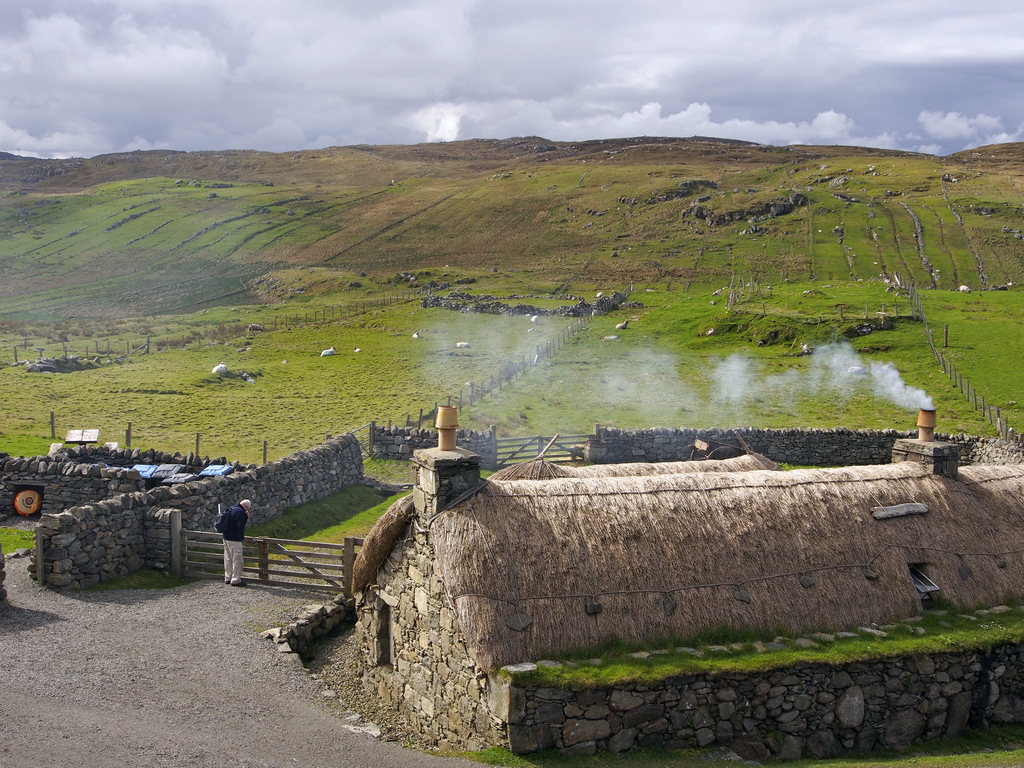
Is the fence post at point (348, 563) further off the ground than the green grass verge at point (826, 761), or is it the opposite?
the fence post at point (348, 563)

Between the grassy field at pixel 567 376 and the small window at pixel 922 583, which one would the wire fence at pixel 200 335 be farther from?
the small window at pixel 922 583

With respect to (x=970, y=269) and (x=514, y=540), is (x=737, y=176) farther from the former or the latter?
(x=514, y=540)

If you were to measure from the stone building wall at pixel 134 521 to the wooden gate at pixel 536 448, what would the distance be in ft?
31.1

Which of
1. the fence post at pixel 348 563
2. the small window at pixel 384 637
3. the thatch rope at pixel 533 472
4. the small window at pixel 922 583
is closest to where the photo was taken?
the small window at pixel 922 583

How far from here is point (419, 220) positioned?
144750mm

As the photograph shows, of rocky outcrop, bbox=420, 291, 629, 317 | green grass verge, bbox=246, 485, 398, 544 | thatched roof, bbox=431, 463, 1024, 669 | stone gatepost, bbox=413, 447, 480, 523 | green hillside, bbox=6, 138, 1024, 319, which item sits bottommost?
green grass verge, bbox=246, 485, 398, 544

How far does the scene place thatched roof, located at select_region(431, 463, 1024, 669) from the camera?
1195 centimetres

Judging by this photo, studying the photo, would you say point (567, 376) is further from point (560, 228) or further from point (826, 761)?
point (560, 228)

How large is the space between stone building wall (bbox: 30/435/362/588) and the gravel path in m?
0.75

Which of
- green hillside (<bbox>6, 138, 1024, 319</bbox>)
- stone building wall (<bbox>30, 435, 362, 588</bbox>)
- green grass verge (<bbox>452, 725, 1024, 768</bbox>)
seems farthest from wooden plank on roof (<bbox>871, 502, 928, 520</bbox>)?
green hillside (<bbox>6, 138, 1024, 319</bbox>)

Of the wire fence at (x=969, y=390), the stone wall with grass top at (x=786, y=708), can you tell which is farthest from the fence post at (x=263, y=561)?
the wire fence at (x=969, y=390)

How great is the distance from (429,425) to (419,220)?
115 metres

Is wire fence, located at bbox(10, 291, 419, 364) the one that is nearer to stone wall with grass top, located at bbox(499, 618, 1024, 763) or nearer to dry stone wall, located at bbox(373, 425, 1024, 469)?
dry stone wall, located at bbox(373, 425, 1024, 469)

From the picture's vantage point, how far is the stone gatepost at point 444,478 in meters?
12.8
